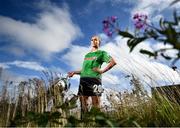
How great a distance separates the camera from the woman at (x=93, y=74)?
20.2ft

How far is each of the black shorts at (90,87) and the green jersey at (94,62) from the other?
87 millimetres

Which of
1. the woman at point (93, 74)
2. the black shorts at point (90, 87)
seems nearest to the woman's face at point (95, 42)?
the woman at point (93, 74)

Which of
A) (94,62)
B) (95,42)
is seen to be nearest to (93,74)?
(94,62)

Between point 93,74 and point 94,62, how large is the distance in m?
0.23

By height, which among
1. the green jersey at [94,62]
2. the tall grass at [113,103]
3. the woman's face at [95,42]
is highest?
the woman's face at [95,42]

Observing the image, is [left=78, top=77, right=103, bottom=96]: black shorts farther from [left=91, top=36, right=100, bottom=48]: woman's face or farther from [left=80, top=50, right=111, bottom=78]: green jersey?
[left=91, top=36, right=100, bottom=48]: woman's face

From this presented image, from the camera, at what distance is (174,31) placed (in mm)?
2014

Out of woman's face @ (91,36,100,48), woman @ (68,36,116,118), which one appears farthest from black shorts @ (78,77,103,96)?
woman's face @ (91,36,100,48)

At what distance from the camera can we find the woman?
242 inches

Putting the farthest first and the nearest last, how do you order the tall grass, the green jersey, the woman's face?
the woman's face
the green jersey
the tall grass

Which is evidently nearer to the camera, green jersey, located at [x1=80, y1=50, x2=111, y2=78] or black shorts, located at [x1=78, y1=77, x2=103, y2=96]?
black shorts, located at [x1=78, y1=77, x2=103, y2=96]

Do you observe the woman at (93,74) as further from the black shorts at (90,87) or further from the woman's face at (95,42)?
the woman's face at (95,42)

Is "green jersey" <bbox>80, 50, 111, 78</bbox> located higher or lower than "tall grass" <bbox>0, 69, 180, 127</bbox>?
higher

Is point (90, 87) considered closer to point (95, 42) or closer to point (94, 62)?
point (94, 62)
